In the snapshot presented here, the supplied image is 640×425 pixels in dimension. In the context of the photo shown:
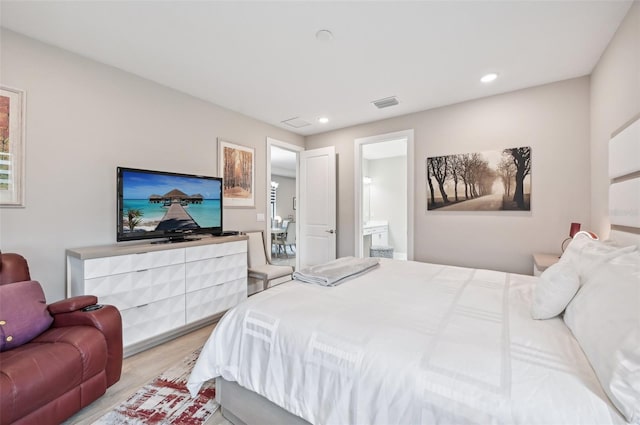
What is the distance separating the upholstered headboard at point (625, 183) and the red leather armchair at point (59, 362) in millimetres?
3336

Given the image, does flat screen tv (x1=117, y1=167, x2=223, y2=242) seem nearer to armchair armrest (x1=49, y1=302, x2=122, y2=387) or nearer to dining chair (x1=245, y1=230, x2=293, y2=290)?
dining chair (x1=245, y1=230, x2=293, y2=290)

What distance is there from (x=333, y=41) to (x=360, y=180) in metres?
2.35

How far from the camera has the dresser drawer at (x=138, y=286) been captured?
2232 mm

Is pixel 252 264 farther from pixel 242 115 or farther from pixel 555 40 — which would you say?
pixel 555 40

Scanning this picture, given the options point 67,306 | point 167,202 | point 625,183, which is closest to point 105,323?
point 67,306

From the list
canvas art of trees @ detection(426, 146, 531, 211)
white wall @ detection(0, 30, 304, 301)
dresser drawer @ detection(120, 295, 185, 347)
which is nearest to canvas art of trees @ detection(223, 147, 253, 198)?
white wall @ detection(0, 30, 304, 301)

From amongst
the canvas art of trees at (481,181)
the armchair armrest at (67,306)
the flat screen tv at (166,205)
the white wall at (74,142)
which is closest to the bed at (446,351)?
the armchair armrest at (67,306)

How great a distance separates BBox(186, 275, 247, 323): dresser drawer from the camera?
2.85 meters

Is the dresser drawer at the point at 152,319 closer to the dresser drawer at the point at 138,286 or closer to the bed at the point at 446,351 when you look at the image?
the dresser drawer at the point at 138,286

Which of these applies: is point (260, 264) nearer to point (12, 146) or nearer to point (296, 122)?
point (296, 122)

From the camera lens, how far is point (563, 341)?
3.79 ft

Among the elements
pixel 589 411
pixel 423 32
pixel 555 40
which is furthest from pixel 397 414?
pixel 555 40

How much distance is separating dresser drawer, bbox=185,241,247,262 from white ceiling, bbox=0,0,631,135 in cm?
175

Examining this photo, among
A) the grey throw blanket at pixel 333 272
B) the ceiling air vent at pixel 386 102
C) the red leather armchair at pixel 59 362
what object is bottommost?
the red leather armchair at pixel 59 362
